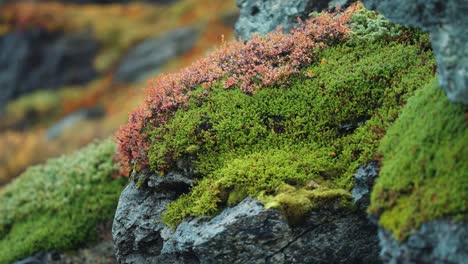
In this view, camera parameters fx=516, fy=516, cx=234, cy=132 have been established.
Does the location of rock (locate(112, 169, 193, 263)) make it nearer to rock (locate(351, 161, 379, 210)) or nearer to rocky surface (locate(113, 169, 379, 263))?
rocky surface (locate(113, 169, 379, 263))

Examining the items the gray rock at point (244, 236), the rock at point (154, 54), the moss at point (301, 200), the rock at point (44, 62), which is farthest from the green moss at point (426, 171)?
the rock at point (44, 62)

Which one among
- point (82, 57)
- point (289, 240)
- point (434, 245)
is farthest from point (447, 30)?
point (82, 57)

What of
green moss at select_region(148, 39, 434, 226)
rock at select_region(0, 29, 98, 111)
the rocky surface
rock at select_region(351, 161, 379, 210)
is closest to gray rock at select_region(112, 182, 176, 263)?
green moss at select_region(148, 39, 434, 226)

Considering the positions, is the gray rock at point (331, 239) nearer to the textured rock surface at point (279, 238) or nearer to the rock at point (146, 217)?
the textured rock surface at point (279, 238)

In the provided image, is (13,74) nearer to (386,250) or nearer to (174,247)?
(174,247)

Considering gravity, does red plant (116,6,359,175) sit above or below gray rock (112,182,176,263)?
above

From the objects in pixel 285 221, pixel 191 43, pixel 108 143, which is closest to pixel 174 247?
pixel 285 221

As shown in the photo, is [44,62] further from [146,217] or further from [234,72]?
[146,217]
